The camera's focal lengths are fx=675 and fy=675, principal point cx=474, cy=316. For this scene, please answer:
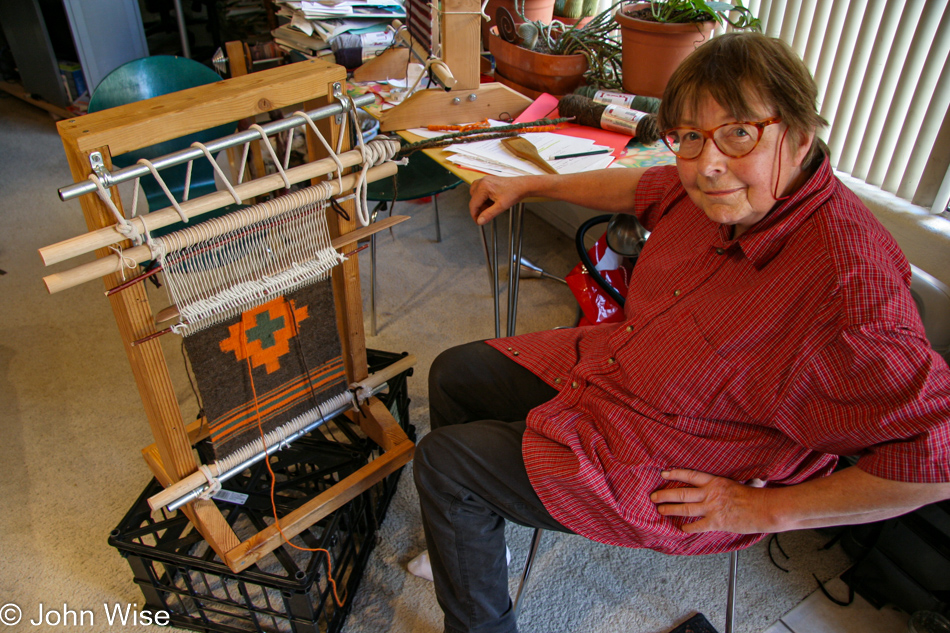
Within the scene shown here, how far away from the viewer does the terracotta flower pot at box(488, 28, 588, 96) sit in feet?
6.30

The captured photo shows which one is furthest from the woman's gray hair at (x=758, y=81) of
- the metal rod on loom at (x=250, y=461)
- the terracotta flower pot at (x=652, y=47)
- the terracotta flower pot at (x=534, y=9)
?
the terracotta flower pot at (x=534, y=9)

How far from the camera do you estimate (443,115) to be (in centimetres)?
181

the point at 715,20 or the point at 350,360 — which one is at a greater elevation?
the point at 715,20

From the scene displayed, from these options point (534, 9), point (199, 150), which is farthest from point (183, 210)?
point (534, 9)

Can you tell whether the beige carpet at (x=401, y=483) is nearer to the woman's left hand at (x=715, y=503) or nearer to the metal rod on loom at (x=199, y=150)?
the woman's left hand at (x=715, y=503)

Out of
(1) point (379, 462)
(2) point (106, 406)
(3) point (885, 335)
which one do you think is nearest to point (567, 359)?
(1) point (379, 462)

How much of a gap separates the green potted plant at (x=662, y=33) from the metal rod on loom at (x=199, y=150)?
910mm

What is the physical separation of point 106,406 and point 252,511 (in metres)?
0.77

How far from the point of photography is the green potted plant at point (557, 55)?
1937mm

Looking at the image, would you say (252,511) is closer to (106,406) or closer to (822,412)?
(106,406)

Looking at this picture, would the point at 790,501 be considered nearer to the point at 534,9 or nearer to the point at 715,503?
the point at 715,503

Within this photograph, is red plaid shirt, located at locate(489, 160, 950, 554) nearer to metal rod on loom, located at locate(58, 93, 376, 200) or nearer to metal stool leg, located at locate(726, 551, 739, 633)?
metal stool leg, located at locate(726, 551, 739, 633)

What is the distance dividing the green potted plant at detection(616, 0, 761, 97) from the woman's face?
83 cm

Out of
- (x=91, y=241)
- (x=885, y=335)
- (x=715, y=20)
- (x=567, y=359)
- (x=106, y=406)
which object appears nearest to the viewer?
(x=885, y=335)
